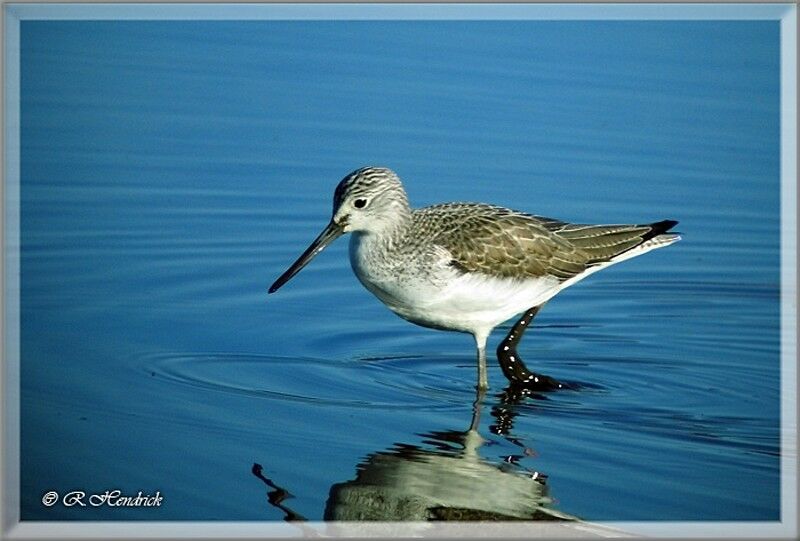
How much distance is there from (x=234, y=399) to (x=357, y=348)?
1652mm

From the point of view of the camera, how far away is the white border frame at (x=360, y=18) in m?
9.22

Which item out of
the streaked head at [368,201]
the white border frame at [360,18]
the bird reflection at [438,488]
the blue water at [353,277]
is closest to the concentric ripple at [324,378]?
the blue water at [353,277]

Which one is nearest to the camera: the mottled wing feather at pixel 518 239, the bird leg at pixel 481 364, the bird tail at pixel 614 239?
the mottled wing feather at pixel 518 239

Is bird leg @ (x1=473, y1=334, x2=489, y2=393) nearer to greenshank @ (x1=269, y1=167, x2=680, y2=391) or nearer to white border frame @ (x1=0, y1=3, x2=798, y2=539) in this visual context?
greenshank @ (x1=269, y1=167, x2=680, y2=391)

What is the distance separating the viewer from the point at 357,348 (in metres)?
12.5

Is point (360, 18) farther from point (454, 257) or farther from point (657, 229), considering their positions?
point (657, 229)

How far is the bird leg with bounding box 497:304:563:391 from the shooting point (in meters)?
11.8

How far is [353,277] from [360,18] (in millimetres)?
4608

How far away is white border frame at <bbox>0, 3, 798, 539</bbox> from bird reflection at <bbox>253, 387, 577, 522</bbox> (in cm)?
15

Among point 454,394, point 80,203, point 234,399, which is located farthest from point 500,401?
point 80,203

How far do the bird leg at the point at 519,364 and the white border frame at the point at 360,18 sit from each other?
7.65 ft

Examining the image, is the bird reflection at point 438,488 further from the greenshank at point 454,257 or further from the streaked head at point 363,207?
the streaked head at point 363,207

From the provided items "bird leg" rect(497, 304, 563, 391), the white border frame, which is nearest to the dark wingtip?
"bird leg" rect(497, 304, 563, 391)

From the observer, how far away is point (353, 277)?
14.1 metres
